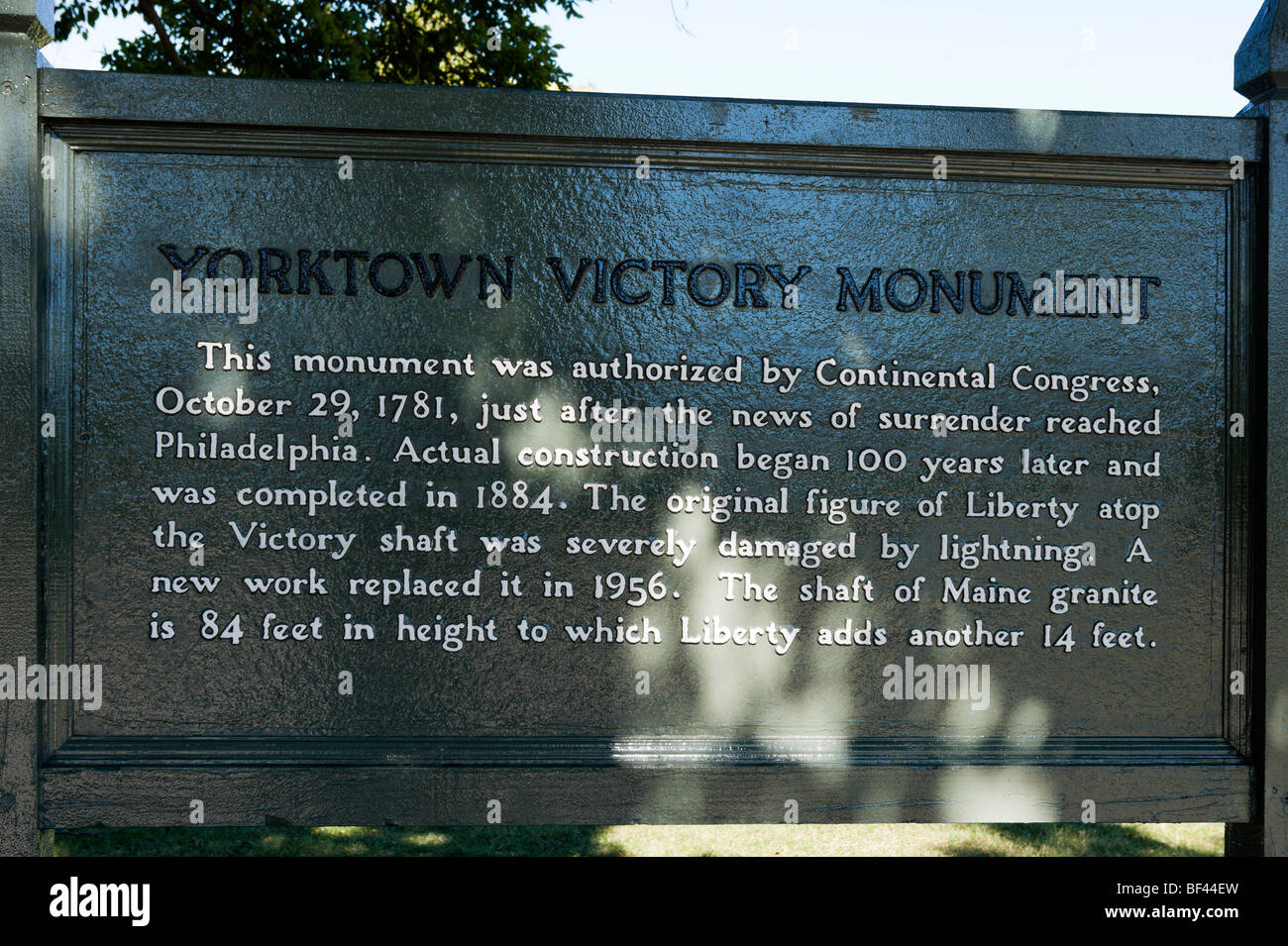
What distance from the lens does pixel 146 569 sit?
9.59ft

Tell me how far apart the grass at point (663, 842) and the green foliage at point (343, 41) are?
472cm

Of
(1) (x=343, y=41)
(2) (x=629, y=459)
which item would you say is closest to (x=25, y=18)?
(2) (x=629, y=459)

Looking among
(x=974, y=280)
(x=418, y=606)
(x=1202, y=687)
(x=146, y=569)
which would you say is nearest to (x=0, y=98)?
(x=146, y=569)

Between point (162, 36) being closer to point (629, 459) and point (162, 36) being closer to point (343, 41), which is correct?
point (343, 41)

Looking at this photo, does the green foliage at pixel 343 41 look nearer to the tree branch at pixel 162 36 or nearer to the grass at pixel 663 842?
the tree branch at pixel 162 36

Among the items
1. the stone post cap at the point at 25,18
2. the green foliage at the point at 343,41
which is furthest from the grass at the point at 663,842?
the green foliage at the point at 343,41

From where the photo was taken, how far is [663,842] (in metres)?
4.56

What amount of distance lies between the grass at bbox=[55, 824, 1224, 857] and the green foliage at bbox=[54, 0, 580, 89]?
4724 millimetres

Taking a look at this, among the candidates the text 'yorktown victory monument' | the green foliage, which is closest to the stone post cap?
the text 'yorktown victory monument'

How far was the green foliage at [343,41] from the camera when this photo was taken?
20.6 ft

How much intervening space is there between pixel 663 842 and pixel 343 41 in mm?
5333

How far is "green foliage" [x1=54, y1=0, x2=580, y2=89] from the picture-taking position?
6293 millimetres

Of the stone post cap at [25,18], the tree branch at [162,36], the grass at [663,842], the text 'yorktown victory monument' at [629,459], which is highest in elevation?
the tree branch at [162,36]

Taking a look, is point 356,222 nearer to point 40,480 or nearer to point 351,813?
point 40,480
